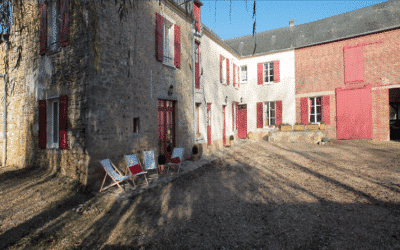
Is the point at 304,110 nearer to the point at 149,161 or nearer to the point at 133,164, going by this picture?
the point at 149,161

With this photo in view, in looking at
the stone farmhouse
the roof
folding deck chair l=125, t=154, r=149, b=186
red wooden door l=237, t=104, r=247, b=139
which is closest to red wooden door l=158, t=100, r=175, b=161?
the stone farmhouse

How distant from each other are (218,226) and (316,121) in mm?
11464

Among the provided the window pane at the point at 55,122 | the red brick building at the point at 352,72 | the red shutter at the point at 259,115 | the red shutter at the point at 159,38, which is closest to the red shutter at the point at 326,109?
the red brick building at the point at 352,72

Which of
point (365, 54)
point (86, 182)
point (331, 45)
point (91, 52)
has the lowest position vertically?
point (86, 182)

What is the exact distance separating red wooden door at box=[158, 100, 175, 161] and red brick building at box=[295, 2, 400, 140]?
858cm

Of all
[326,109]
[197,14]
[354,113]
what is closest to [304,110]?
[326,109]

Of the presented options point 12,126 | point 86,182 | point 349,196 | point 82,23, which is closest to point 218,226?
point 349,196

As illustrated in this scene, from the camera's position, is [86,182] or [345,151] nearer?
[86,182]

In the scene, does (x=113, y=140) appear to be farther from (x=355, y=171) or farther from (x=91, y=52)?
(x=355, y=171)

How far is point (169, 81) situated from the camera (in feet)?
23.6

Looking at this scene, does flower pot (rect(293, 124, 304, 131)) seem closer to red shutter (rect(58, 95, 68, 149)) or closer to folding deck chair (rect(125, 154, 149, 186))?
folding deck chair (rect(125, 154, 149, 186))

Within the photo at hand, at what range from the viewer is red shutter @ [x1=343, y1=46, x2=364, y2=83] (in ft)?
36.1

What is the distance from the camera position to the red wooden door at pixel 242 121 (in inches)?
559

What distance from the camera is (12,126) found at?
6781mm
